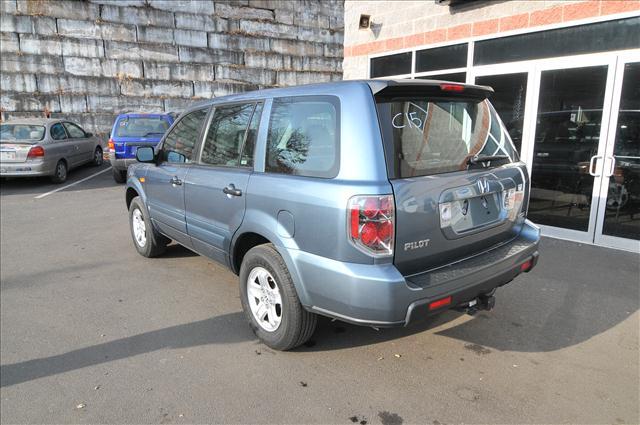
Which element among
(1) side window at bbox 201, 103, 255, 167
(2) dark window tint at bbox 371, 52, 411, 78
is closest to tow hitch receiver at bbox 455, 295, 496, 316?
(1) side window at bbox 201, 103, 255, 167

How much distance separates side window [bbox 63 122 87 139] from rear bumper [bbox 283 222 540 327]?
11.7 metres

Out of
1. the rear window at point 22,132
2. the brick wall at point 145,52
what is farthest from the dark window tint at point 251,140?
the brick wall at point 145,52

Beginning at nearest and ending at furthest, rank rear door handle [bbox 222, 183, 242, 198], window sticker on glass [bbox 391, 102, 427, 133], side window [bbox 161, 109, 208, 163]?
window sticker on glass [bbox 391, 102, 427, 133]
rear door handle [bbox 222, 183, 242, 198]
side window [bbox 161, 109, 208, 163]

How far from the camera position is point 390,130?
269 centimetres

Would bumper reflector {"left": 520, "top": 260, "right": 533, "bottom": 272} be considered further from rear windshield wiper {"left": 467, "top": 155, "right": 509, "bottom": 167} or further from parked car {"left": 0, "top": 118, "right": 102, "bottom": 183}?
parked car {"left": 0, "top": 118, "right": 102, "bottom": 183}

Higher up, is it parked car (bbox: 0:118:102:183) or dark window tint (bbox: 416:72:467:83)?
dark window tint (bbox: 416:72:467:83)

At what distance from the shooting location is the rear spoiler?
107 inches

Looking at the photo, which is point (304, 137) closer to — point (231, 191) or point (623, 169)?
point (231, 191)

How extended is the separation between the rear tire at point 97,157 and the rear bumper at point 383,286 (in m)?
13.1

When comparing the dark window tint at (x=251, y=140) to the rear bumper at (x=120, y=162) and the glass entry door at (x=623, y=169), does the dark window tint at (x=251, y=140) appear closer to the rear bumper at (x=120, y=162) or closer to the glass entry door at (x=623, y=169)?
the glass entry door at (x=623, y=169)

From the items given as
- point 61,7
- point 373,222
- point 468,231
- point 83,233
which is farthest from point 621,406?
point 61,7

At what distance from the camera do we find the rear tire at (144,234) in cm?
513

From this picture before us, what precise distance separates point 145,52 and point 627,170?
1515 centimetres

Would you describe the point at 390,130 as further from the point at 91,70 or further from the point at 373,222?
the point at 91,70
